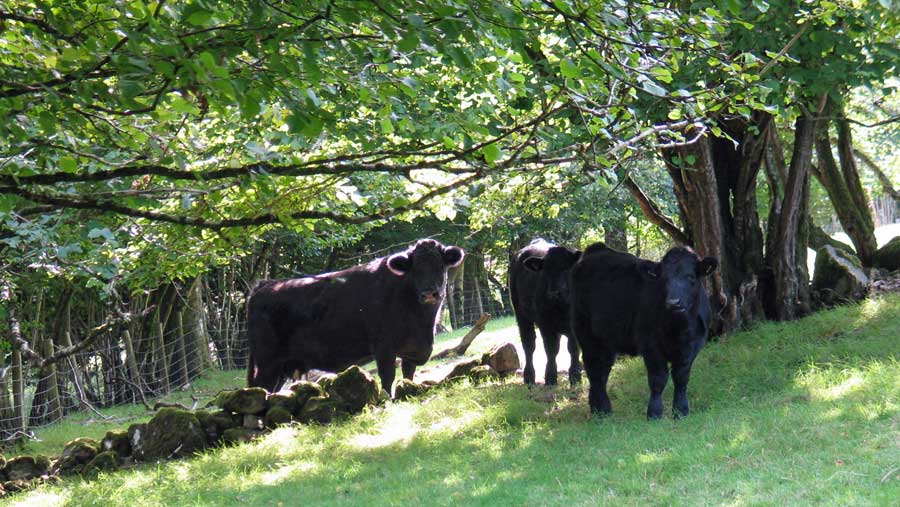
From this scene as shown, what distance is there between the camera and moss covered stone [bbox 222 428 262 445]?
12.2 meters

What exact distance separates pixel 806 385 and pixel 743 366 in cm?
151

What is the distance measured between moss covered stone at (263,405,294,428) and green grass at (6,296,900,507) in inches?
11.4

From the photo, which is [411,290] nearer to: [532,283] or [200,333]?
[532,283]

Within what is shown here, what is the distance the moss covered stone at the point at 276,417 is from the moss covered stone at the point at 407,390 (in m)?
1.72

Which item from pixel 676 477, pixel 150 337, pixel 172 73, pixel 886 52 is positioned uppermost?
pixel 886 52

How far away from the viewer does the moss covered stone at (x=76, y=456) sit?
1170 centimetres

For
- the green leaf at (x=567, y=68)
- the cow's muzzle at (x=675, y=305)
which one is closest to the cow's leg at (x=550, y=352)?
the cow's muzzle at (x=675, y=305)

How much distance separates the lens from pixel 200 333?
23859 millimetres

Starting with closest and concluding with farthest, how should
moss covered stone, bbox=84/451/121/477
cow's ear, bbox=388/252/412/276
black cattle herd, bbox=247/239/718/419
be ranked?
1. black cattle herd, bbox=247/239/718/419
2. moss covered stone, bbox=84/451/121/477
3. cow's ear, bbox=388/252/412/276

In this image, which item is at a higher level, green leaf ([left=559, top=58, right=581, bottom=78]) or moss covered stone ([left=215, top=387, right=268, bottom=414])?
green leaf ([left=559, top=58, right=581, bottom=78])

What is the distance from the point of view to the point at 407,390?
44.9 ft

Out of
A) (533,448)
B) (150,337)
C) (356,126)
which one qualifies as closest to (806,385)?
(533,448)

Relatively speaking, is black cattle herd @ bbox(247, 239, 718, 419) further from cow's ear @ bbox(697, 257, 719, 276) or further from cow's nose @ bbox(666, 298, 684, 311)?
cow's nose @ bbox(666, 298, 684, 311)

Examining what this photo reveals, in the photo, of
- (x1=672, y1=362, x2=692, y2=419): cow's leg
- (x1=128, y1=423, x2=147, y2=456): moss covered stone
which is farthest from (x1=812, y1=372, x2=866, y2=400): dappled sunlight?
(x1=128, y1=423, x2=147, y2=456): moss covered stone
